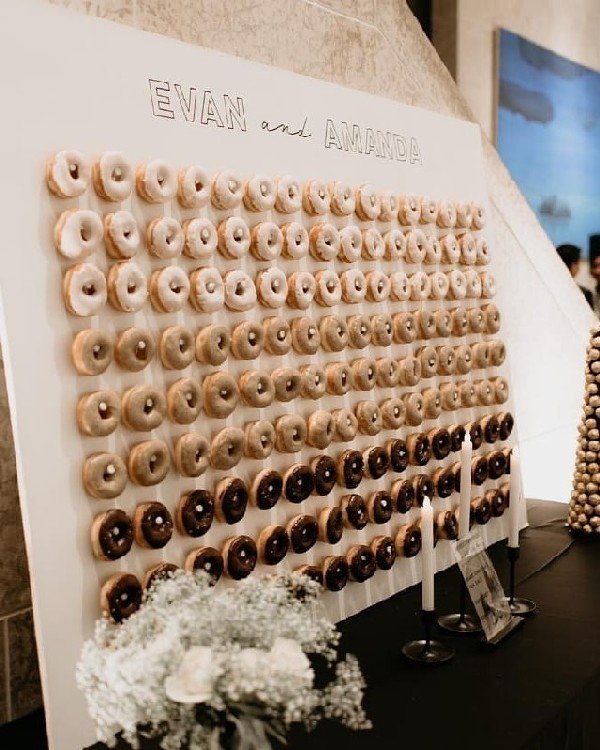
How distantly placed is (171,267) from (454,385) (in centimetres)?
113

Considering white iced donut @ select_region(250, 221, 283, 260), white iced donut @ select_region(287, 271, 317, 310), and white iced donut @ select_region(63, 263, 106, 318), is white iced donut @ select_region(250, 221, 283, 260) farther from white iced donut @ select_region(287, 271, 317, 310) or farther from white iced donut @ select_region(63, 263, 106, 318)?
white iced donut @ select_region(63, 263, 106, 318)

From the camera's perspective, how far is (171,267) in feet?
5.77

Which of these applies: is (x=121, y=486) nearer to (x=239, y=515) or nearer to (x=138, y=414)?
(x=138, y=414)

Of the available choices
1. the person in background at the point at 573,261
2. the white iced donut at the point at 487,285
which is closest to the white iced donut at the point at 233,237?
the white iced donut at the point at 487,285

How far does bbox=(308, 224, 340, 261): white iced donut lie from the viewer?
212 centimetres

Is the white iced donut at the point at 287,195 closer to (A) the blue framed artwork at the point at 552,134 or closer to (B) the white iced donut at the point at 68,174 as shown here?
(B) the white iced donut at the point at 68,174

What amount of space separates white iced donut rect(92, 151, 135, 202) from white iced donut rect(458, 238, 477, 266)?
125 centimetres

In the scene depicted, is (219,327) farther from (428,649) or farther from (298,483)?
(428,649)

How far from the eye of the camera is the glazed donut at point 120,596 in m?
1.63

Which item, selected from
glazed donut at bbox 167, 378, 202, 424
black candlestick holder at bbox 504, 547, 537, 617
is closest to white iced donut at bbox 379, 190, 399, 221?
glazed donut at bbox 167, 378, 202, 424

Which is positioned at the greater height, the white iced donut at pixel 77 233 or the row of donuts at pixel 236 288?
the white iced donut at pixel 77 233

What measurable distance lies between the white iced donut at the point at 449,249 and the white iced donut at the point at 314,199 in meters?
0.56

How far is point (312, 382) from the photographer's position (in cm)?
208

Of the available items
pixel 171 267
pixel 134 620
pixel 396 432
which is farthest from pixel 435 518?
pixel 134 620
